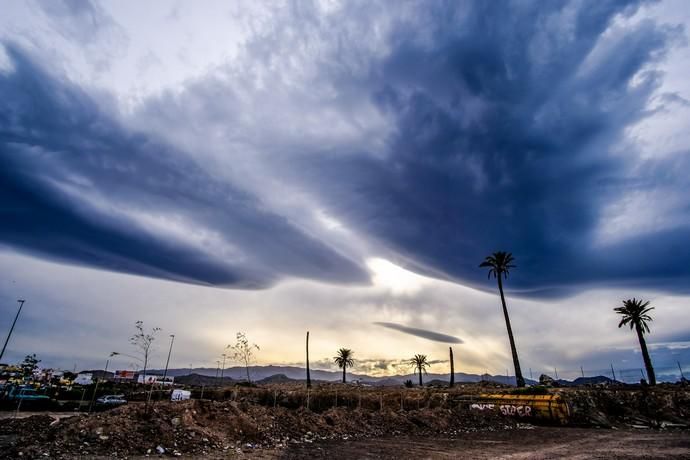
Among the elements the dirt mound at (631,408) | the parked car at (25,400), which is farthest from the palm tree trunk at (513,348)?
the parked car at (25,400)

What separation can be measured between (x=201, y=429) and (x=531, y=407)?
26517mm

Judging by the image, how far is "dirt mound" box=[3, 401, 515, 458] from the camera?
531 inches

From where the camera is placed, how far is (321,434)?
65.3 feet

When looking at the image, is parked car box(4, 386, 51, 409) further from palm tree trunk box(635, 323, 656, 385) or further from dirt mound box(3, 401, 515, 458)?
palm tree trunk box(635, 323, 656, 385)

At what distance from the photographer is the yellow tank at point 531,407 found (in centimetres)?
2964

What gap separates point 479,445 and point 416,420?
21.6 feet

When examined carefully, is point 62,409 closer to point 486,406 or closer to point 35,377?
point 35,377

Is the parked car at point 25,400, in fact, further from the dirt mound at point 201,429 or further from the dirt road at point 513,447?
the dirt road at point 513,447

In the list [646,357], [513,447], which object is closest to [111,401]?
[513,447]

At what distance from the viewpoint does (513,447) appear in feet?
59.7

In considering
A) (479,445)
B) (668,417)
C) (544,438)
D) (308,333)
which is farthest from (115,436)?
(308,333)

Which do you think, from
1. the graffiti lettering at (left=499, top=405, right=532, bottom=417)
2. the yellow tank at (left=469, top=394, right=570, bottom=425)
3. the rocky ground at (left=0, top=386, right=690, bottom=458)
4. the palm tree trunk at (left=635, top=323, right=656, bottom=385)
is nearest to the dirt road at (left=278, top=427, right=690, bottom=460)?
the rocky ground at (left=0, top=386, right=690, bottom=458)

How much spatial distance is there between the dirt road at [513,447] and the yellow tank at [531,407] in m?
6.48

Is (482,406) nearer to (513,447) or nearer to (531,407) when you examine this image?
(531,407)
